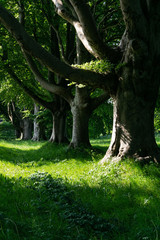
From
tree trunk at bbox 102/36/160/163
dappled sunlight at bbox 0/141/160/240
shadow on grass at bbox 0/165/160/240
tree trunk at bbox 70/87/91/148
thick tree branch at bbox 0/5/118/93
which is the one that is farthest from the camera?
tree trunk at bbox 70/87/91/148

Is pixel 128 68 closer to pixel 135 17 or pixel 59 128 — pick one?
pixel 135 17

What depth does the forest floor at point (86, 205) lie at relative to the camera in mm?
3037

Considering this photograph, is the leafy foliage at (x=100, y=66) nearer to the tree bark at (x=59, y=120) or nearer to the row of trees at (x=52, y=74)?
the row of trees at (x=52, y=74)

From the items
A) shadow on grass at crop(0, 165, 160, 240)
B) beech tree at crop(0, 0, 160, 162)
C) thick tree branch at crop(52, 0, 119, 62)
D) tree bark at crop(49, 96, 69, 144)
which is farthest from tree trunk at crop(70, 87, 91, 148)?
shadow on grass at crop(0, 165, 160, 240)

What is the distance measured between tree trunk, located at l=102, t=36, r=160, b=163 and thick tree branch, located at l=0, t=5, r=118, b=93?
1.57 feet

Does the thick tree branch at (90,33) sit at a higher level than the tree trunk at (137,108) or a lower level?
higher

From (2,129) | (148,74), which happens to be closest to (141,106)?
(148,74)

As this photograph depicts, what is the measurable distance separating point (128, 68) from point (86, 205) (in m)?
4.23

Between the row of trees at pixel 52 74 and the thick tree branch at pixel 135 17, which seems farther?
the row of trees at pixel 52 74

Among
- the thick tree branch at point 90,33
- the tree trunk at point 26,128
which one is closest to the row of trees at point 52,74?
the thick tree branch at point 90,33

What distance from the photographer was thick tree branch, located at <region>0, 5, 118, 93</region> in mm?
5809

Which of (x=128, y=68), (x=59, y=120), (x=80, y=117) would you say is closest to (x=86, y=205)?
(x=128, y=68)

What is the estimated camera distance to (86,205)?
13.4 feet

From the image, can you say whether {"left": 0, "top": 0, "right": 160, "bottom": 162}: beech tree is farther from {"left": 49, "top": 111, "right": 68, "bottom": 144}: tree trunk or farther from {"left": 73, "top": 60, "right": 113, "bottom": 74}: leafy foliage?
{"left": 49, "top": 111, "right": 68, "bottom": 144}: tree trunk
